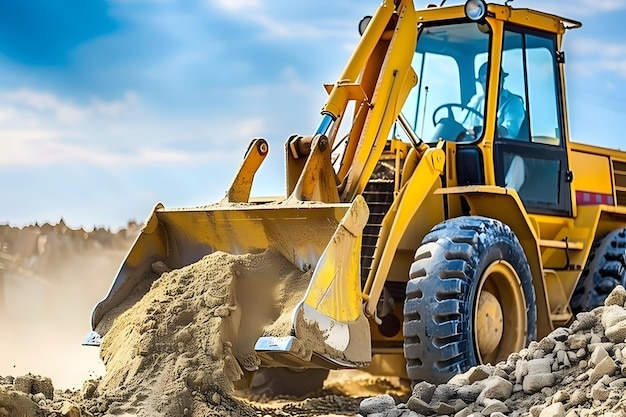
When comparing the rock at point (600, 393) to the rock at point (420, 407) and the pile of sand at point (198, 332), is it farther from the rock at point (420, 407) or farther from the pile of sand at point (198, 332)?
the pile of sand at point (198, 332)

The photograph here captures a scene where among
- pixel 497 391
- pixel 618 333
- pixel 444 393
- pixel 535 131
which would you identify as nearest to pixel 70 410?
pixel 444 393

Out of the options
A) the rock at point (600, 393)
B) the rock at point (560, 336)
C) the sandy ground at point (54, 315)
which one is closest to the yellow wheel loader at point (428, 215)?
the rock at point (560, 336)

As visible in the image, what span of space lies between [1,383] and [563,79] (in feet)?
17.4

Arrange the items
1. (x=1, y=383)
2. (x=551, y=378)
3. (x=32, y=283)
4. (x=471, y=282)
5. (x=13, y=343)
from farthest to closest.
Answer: (x=32, y=283) < (x=13, y=343) < (x=471, y=282) < (x=551, y=378) < (x=1, y=383)

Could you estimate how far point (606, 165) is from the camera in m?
8.88

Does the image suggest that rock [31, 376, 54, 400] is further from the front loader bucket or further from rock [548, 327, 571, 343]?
rock [548, 327, 571, 343]

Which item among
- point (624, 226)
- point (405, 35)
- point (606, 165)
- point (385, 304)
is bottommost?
point (385, 304)

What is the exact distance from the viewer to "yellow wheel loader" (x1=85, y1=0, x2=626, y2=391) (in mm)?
5488

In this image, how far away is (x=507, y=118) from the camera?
24.4ft

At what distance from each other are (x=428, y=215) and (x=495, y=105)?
3.61ft

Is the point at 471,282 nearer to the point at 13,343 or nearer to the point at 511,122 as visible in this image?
the point at 511,122

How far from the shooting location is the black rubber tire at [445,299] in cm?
577

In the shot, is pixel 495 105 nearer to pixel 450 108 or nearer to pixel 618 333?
pixel 450 108

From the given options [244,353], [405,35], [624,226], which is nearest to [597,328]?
[244,353]
